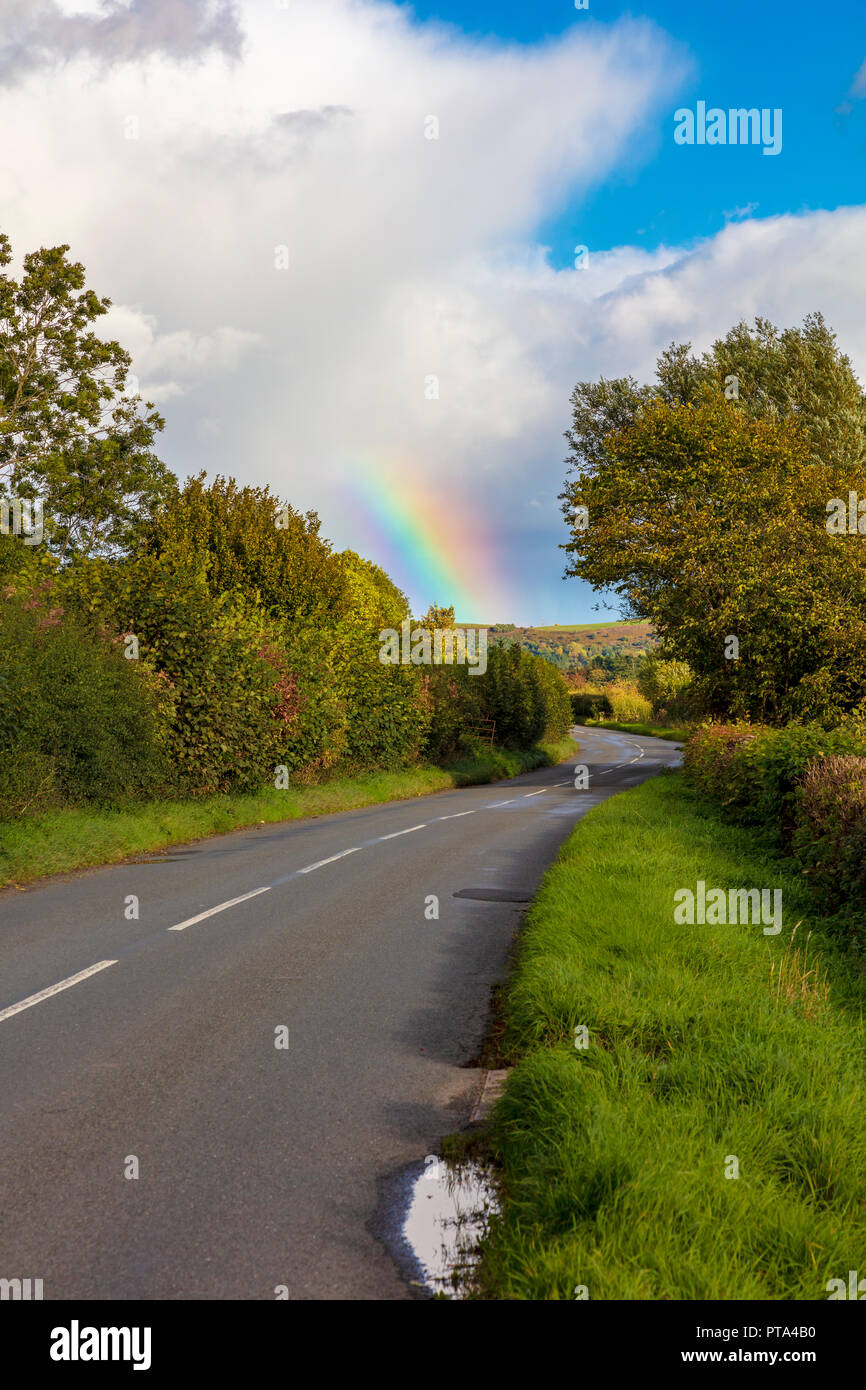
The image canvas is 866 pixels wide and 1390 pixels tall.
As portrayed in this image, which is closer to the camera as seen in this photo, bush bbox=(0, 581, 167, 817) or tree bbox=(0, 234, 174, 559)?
bush bbox=(0, 581, 167, 817)

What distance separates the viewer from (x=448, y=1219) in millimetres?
3814

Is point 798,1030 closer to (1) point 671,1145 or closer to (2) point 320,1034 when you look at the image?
(1) point 671,1145

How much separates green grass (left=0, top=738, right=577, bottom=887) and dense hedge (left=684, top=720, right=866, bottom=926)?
9.67 m

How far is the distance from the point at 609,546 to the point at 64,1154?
2674cm

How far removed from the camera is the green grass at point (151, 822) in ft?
43.0

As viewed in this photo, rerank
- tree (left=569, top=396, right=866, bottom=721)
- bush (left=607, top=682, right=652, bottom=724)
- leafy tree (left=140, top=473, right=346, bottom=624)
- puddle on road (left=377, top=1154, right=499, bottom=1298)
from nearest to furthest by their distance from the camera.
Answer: puddle on road (left=377, top=1154, right=499, bottom=1298), tree (left=569, top=396, right=866, bottom=721), leafy tree (left=140, top=473, right=346, bottom=624), bush (left=607, top=682, right=652, bottom=724)

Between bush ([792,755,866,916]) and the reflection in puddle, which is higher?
bush ([792,755,866,916])

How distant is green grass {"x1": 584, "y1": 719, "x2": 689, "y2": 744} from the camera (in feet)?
238

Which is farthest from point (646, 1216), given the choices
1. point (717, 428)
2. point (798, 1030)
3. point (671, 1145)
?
point (717, 428)

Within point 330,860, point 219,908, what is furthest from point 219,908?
point 330,860

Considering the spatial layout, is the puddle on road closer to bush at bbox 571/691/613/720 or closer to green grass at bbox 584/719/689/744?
green grass at bbox 584/719/689/744

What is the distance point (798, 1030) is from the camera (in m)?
5.44

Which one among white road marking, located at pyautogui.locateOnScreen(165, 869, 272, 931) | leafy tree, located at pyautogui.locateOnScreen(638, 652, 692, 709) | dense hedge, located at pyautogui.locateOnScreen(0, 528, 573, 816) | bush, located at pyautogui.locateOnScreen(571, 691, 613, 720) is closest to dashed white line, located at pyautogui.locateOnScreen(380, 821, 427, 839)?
dense hedge, located at pyautogui.locateOnScreen(0, 528, 573, 816)

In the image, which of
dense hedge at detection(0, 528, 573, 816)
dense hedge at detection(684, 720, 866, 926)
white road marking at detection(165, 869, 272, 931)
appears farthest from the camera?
dense hedge at detection(0, 528, 573, 816)
